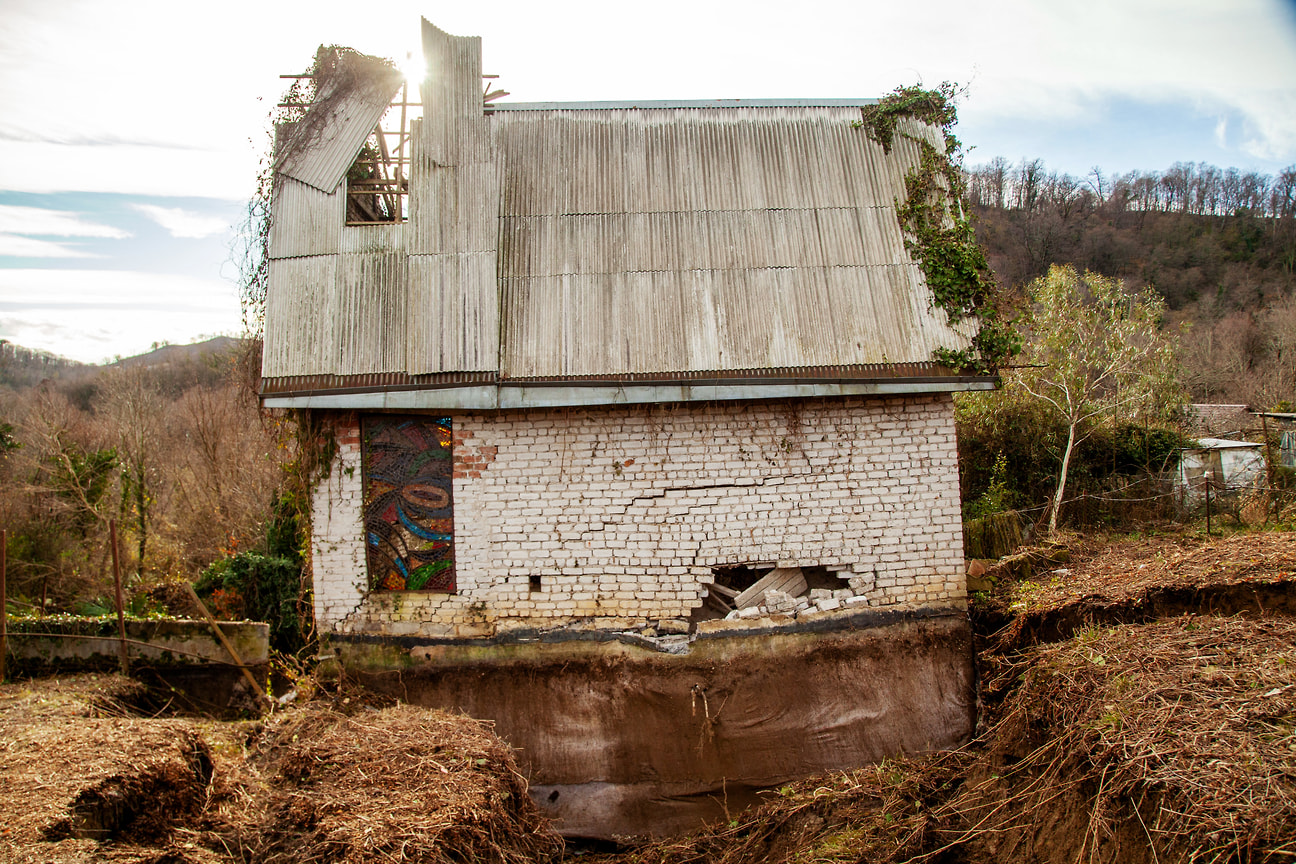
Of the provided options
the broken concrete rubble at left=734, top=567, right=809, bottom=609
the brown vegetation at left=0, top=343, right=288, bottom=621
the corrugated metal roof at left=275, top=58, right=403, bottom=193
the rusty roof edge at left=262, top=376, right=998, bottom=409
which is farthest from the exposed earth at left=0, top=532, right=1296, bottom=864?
the brown vegetation at left=0, top=343, right=288, bottom=621

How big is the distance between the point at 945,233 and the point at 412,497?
5693 millimetres

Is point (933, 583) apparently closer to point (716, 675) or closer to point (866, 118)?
point (716, 675)

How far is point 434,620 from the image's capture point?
267 inches

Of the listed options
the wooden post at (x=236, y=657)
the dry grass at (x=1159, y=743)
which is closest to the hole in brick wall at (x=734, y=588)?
the dry grass at (x=1159, y=743)

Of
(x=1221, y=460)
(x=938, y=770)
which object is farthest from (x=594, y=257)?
(x=1221, y=460)

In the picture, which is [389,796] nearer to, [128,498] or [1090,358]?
[1090,358]

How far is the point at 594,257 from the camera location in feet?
23.2

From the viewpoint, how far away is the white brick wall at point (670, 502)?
6.72 m

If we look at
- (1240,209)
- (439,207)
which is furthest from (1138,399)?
(1240,209)

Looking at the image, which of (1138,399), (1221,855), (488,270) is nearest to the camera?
(1221,855)

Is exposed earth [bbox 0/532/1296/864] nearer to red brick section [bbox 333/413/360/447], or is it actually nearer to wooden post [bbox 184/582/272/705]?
wooden post [bbox 184/582/272/705]

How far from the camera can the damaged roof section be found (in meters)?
6.56

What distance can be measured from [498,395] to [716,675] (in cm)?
326

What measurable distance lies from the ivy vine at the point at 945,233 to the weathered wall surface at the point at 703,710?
104 inches
